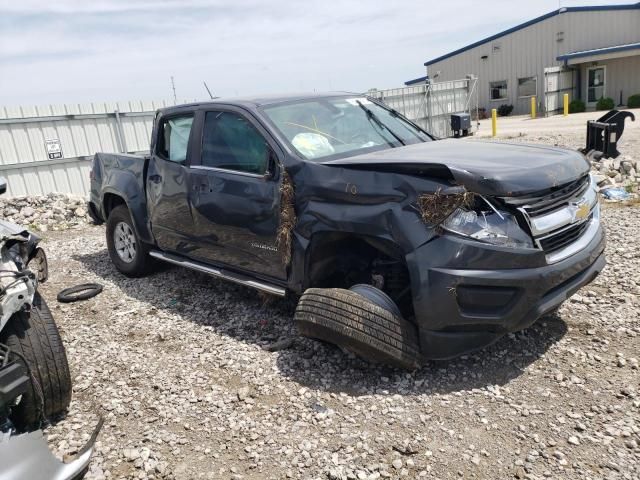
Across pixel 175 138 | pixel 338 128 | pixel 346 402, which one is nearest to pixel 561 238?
pixel 346 402

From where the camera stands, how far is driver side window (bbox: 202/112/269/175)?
4230 mm

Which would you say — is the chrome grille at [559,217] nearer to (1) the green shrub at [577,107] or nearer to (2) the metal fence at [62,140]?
(2) the metal fence at [62,140]

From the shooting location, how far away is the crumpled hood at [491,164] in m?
3.04

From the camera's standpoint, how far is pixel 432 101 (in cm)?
1989

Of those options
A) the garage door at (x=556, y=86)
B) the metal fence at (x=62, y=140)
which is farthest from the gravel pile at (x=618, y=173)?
the garage door at (x=556, y=86)

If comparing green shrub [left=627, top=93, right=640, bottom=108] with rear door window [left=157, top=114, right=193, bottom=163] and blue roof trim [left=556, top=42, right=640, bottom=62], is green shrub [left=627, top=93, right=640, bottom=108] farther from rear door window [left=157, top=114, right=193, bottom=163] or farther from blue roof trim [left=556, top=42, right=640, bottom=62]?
rear door window [left=157, top=114, right=193, bottom=163]

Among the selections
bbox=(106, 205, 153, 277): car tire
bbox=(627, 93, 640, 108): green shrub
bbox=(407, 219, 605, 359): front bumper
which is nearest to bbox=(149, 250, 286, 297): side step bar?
bbox=(106, 205, 153, 277): car tire

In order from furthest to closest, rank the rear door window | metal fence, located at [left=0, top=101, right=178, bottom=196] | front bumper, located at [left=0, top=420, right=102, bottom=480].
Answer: metal fence, located at [left=0, top=101, right=178, bottom=196] < the rear door window < front bumper, located at [left=0, top=420, right=102, bottom=480]

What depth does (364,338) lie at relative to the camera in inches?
129

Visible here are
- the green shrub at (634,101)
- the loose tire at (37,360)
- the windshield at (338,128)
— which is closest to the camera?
the loose tire at (37,360)

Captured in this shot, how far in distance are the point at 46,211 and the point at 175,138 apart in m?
6.93

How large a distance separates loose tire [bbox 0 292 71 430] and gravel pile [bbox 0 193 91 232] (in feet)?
25.8

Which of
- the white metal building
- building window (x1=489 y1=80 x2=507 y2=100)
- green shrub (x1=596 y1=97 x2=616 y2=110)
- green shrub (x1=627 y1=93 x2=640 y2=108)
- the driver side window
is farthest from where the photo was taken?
building window (x1=489 y1=80 x2=507 y2=100)

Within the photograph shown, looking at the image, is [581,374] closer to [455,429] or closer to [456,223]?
[455,429]
